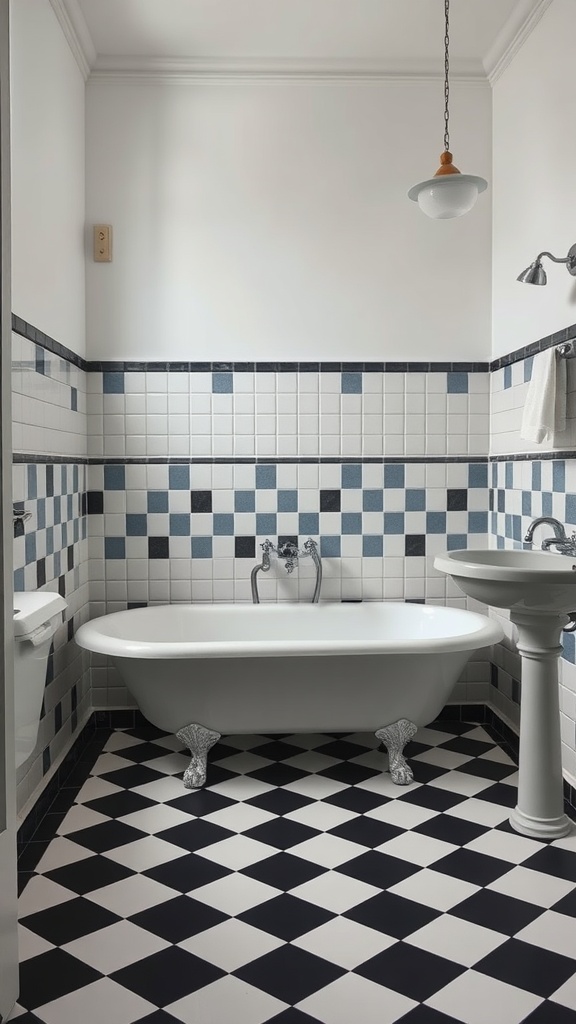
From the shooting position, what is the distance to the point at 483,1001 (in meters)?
1.77

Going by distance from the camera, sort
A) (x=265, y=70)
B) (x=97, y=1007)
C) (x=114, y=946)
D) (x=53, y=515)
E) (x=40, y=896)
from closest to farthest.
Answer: (x=97, y=1007), (x=114, y=946), (x=40, y=896), (x=53, y=515), (x=265, y=70)

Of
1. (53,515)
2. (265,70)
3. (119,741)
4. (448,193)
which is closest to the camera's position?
(448,193)

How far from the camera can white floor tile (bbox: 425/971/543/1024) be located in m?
1.72

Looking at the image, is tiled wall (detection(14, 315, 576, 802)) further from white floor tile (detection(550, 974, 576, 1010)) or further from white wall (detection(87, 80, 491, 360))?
white floor tile (detection(550, 974, 576, 1010))

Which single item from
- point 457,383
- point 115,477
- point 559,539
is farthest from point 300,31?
point 559,539

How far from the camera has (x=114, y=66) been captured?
11.9ft

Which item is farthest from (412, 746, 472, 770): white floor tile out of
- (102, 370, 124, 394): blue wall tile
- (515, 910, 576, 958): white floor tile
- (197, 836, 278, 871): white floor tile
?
(102, 370, 124, 394): blue wall tile

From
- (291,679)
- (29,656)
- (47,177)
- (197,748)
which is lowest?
(197,748)

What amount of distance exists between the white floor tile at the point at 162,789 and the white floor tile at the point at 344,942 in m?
0.96

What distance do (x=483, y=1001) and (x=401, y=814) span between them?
3.17ft

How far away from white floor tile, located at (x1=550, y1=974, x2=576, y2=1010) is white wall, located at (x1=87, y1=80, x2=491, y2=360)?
2.63 m

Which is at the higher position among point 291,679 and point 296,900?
point 291,679

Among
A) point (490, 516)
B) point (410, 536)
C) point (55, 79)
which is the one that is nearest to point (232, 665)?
point (410, 536)

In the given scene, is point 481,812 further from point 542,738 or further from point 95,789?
point 95,789
